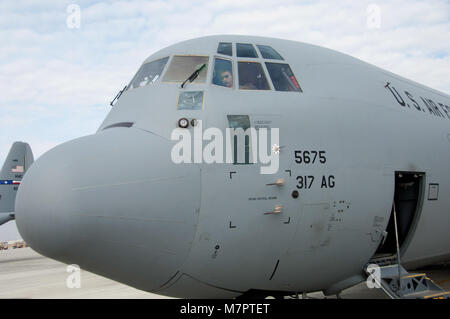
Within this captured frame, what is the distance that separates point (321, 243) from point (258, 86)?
2192 mm

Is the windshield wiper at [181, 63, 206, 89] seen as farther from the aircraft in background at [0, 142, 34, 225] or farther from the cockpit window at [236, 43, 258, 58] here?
the aircraft in background at [0, 142, 34, 225]

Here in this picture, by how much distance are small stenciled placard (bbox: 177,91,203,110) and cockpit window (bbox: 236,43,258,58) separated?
0.97m

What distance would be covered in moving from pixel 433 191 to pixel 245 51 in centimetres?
374

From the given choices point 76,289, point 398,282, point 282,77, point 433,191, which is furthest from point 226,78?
point 76,289

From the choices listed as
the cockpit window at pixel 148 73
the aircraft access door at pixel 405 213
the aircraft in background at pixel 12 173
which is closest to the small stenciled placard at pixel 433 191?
the aircraft access door at pixel 405 213

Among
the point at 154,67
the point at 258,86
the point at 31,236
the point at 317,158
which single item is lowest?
the point at 31,236

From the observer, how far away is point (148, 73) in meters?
6.61

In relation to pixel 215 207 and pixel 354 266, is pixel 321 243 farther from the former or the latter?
pixel 215 207

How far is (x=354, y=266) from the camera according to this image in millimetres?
6406

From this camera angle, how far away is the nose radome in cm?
464

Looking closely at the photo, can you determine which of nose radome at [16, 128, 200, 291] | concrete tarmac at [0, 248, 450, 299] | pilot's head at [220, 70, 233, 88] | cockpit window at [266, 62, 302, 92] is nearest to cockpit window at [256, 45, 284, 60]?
cockpit window at [266, 62, 302, 92]

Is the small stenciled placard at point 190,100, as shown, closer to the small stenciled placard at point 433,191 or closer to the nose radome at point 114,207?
the nose radome at point 114,207

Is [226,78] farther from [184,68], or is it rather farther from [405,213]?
[405,213]
